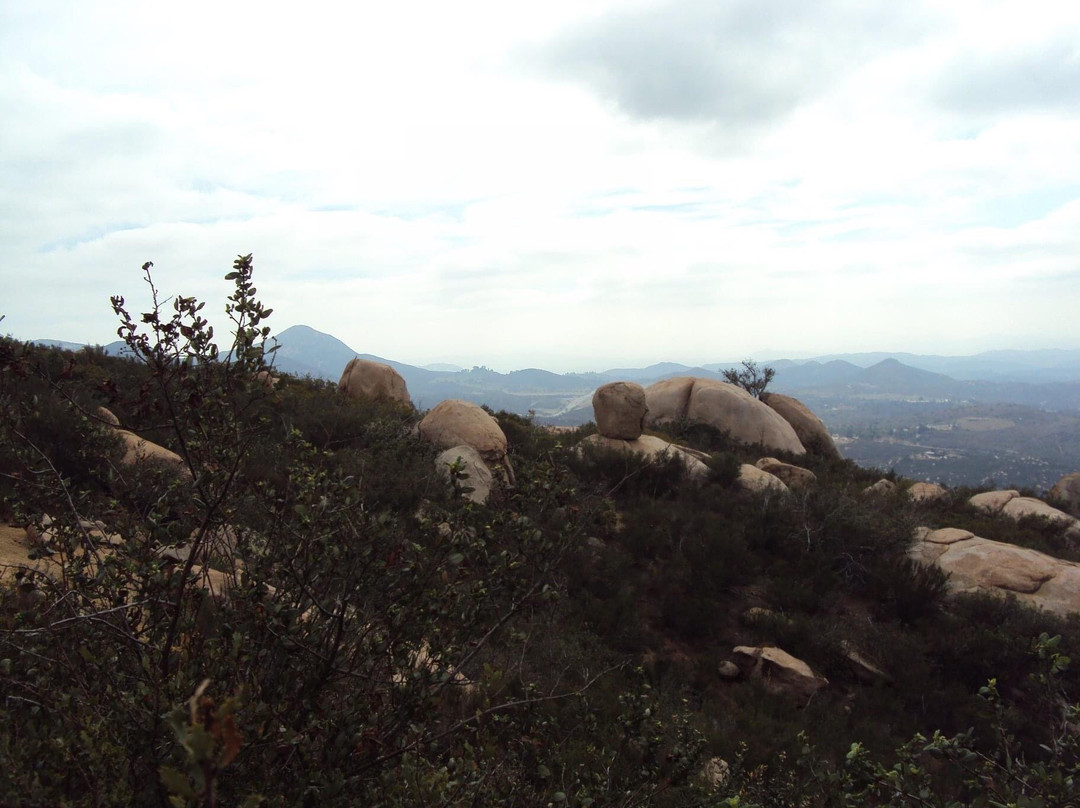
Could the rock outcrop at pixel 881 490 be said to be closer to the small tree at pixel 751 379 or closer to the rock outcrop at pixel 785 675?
the rock outcrop at pixel 785 675

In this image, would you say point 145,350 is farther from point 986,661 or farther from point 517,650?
point 986,661

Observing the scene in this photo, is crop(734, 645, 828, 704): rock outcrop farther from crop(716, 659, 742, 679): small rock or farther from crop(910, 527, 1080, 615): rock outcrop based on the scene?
crop(910, 527, 1080, 615): rock outcrop

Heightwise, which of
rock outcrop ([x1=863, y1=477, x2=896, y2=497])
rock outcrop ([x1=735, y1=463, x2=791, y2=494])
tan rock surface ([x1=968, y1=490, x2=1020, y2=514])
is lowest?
tan rock surface ([x1=968, y1=490, x2=1020, y2=514])

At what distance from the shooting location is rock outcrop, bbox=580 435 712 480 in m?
14.0

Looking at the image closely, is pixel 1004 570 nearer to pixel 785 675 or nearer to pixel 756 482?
pixel 756 482

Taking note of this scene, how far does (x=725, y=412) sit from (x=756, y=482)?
8.94 meters

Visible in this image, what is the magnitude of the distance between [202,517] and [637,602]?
721 centimetres

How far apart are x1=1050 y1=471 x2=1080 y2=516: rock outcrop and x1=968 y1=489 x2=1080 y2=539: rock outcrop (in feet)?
6.24

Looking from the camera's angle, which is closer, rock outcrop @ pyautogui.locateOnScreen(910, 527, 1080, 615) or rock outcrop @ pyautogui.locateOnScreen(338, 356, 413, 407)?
rock outcrop @ pyautogui.locateOnScreen(910, 527, 1080, 615)

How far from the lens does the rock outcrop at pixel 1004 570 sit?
33.2 ft

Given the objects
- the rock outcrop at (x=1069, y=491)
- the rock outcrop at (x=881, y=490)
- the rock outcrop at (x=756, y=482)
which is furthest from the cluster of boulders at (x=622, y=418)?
the rock outcrop at (x=1069, y=491)

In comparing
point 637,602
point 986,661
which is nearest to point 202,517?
point 637,602

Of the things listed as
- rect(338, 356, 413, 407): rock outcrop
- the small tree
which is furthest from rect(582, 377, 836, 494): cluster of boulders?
rect(338, 356, 413, 407): rock outcrop

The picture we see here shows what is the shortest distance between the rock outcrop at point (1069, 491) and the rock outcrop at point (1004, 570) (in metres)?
7.92
